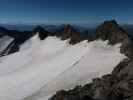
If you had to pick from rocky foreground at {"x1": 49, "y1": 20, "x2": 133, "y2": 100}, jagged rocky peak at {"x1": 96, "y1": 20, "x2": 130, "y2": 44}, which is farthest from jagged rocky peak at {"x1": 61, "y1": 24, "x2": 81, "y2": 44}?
rocky foreground at {"x1": 49, "y1": 20, "x2": 133, "y2": 100}

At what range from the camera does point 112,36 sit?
6372 cm

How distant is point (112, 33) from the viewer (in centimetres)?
6600

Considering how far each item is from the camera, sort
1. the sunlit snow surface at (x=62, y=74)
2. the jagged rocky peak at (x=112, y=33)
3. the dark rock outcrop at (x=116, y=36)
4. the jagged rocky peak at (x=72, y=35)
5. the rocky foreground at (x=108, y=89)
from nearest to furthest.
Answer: the rocky foreground at (x=108, y=89) < the sunlit snow surface at (x=62, y=74) < the dark rock outcrop at (x=116, y=36) < the jagged rocky peak at (x=112, y=33) < the jagged rocky peak at (x=72, y=35)

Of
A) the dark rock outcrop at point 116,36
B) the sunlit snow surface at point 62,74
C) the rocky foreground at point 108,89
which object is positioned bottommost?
the sunlit snow surface at point 62,74

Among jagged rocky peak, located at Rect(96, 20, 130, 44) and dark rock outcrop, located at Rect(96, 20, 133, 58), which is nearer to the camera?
dark rock outcrop, located at Rect(96, 20, 133, 58)

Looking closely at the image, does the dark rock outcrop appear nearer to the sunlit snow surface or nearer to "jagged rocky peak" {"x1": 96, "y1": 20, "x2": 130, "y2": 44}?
"jagged rocky peak" {"x1": 96, "y1": 20, "x2": 130, "y2": 44}

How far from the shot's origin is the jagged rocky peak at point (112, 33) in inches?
2351

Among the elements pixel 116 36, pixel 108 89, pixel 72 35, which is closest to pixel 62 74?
pixel 116 36

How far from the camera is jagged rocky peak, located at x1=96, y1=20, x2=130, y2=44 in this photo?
59713 mm

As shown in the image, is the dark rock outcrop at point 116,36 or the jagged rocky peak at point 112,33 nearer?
the dark rock outcrop at point 116,36

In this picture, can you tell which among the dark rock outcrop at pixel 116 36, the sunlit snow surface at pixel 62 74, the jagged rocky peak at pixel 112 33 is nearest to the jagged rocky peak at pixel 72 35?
the sunlit snow surface at pixel 62 74

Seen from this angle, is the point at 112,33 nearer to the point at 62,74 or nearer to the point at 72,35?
the point at 62,74

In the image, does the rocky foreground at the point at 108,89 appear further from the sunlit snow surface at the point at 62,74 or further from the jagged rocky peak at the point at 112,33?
the jagged rocky peak at the point at 112,33

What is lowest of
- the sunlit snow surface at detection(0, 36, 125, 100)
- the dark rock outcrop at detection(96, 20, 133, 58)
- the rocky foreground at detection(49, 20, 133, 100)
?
the sunlit snow surface at detection(0, 36, 125, 100)
